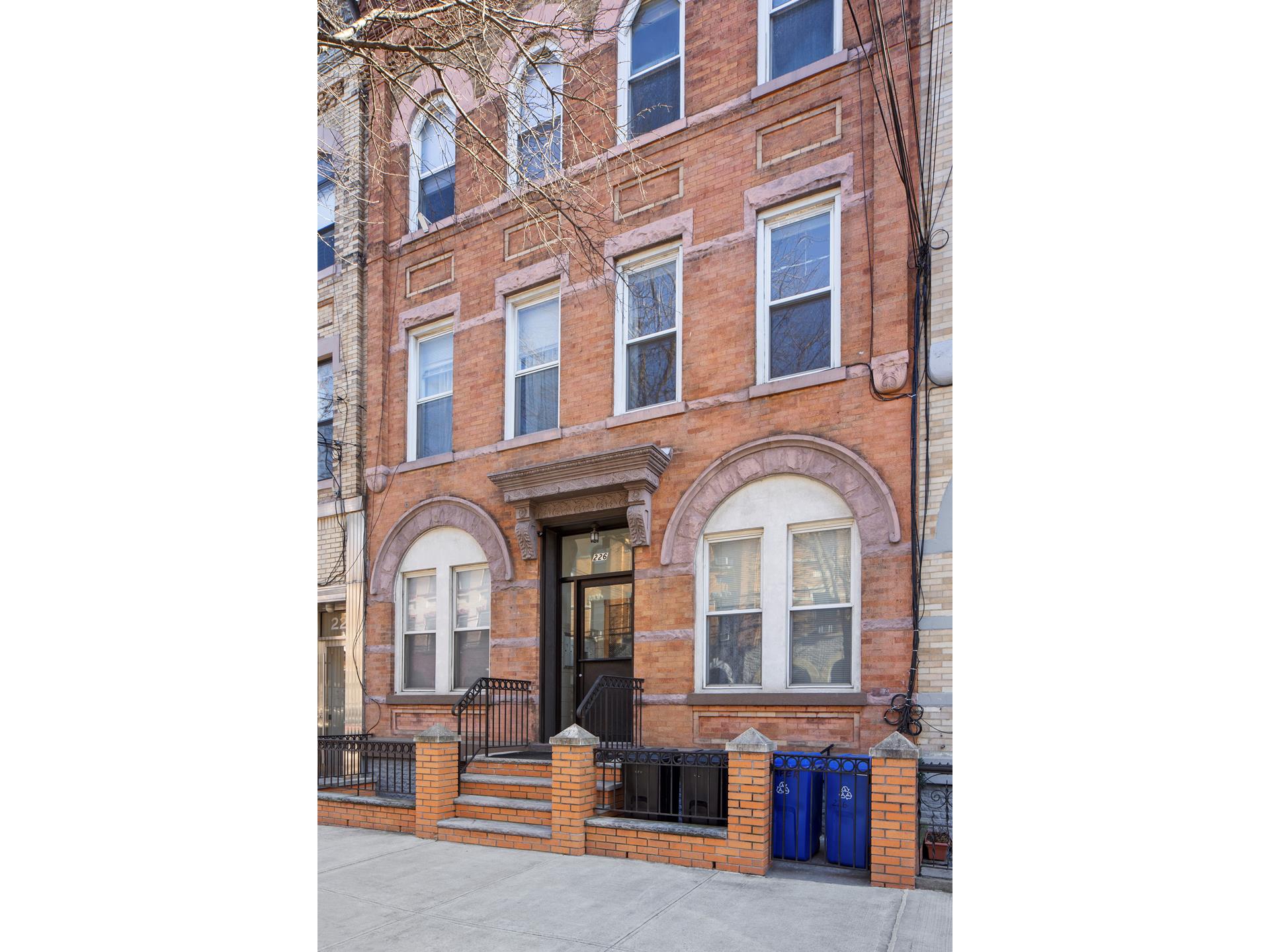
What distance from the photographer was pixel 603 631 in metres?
6.76

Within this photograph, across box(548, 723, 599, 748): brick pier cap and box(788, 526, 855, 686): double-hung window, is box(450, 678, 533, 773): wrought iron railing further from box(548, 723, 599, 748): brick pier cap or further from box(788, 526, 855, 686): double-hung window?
box(788, 526, 855, 686): double-hung window

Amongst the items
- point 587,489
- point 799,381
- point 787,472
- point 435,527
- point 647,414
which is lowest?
point 435,527

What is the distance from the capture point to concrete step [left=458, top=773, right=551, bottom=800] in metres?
5.77

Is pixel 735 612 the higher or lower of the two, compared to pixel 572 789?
higher

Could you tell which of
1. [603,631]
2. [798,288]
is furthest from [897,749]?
[798,288]

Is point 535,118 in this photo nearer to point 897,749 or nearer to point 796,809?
point 897,749

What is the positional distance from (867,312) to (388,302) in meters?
5.13

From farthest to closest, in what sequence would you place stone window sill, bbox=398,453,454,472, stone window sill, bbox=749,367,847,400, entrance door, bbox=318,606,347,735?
entrance door, bbox=318,606,347,735
stone window sill, bbox=398,453,454,472
stone window sill, bbox=749,367,847,400

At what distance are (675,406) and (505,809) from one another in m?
3.30

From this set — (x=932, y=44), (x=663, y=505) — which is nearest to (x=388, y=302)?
(x=663, y=505)

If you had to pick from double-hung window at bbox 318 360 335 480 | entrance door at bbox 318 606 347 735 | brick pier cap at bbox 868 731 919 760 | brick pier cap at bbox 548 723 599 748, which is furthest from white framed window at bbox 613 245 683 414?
entrance door at bbox 318 606 347 735

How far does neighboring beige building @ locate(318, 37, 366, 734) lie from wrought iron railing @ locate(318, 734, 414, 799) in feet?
2.61

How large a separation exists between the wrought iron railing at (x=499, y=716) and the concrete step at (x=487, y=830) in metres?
0.81
